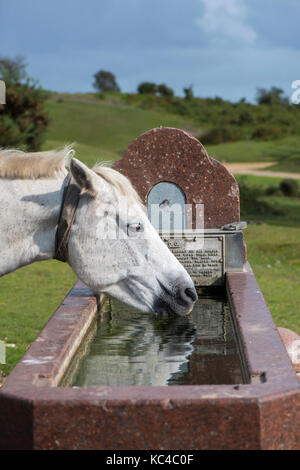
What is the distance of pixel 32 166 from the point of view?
355 centimetres

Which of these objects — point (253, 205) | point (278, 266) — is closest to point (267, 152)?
point (253, 205)

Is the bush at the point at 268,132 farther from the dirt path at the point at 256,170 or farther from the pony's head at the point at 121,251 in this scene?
the pony's head at the point at 121,251

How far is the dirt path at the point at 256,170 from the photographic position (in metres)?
32.8

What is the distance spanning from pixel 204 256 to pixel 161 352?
7.86ft

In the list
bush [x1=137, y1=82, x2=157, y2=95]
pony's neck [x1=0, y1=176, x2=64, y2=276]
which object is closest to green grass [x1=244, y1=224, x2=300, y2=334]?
pony's neck [x1=0, y1=176, x2=64, y2=276]

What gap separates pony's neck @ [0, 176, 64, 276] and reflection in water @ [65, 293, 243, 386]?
2.39 ft

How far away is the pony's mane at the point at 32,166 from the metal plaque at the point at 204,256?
9.62ft

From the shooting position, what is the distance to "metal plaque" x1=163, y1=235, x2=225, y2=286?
6.38 metres

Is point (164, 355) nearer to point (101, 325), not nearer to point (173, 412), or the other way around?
point (101, 325)

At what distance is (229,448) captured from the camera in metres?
2.60

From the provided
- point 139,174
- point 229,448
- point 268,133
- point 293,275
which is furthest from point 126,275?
point 268,133

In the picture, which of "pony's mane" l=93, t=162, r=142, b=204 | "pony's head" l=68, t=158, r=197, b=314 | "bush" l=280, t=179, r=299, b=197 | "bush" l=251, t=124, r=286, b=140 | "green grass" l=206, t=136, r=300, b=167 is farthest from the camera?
"bush" l=251, t=124, r=286, b=140

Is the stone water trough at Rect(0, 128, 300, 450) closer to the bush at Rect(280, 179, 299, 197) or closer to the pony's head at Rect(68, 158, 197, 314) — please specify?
the pony's head at Rect(68, 158, 197, 314)

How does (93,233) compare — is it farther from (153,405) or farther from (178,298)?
(153,405)
